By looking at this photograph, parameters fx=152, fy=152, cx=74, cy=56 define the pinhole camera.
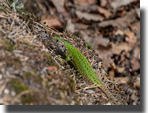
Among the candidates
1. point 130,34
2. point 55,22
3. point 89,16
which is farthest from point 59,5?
point 130,34

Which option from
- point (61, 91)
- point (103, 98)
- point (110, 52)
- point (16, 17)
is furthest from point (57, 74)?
point (110, 52)

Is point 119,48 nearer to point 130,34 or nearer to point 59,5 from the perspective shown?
point 130,34

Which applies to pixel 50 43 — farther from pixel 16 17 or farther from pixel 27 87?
pixel 27 87

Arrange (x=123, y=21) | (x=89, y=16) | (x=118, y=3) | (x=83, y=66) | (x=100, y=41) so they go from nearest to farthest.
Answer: (x=83, y=66)
(x=100, y=41)
(x=89, y=16)
(x=123, y=21)
(x=118, y=3)

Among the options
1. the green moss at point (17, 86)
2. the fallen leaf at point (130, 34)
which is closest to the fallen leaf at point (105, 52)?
the fallen leaf at point (130, 34)

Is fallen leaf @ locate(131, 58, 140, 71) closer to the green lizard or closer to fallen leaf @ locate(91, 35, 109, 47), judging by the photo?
fallen leaf @ locate(91, 35, 109, 47)

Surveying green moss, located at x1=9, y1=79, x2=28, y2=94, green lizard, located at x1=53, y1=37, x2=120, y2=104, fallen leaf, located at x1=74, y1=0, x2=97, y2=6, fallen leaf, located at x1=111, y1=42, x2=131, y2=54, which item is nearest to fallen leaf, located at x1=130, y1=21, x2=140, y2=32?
fallen leaf, located at x1=111, y1=42, x2=131, y2=54
